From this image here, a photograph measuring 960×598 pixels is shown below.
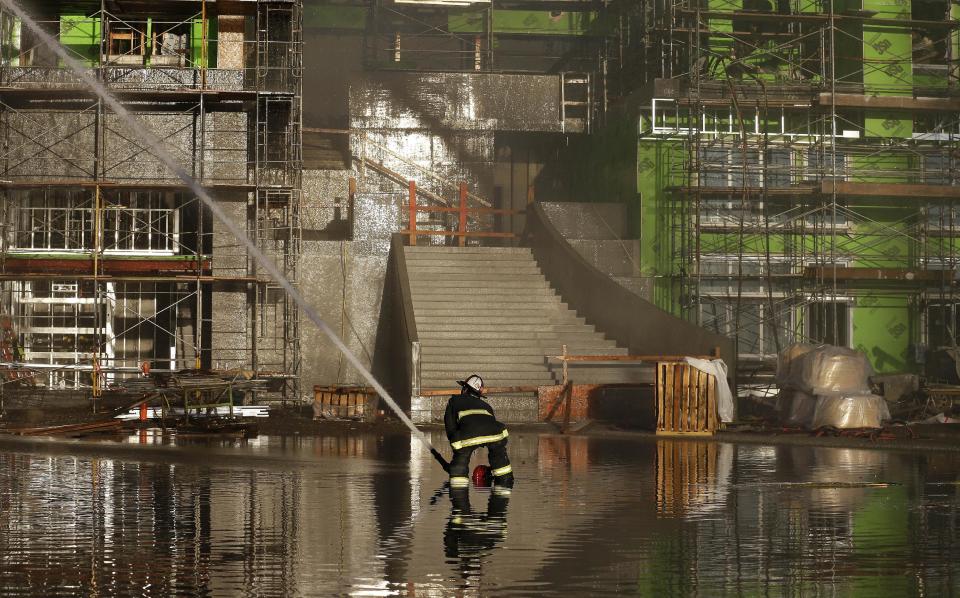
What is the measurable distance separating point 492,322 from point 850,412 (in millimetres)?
8741

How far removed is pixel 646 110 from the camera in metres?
34.8

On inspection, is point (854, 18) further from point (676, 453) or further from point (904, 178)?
point (676, 453)

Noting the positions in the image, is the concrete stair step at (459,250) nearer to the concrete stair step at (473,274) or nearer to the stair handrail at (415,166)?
the concrete stair step at (473,274)

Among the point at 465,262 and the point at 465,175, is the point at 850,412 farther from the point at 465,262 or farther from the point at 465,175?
the point at 465,175

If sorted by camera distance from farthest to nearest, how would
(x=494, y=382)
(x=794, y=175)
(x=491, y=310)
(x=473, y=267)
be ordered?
(x=794, y=175) → (x=473, y=267) → (x=491, y=310) → (x=494, y=382)

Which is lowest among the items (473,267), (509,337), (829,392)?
(829,392)

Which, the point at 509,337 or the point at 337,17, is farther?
the point at 337,17

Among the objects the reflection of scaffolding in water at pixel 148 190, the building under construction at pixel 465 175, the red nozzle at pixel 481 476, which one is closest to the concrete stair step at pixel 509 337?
the building under construction at pixel 465 175

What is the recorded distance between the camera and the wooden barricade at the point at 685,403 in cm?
2500

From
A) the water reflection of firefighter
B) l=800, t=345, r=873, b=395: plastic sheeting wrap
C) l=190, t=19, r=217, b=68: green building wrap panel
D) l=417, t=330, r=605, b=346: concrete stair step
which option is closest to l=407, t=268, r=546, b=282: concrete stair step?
l=417, t=330, r=605, b=346: concrete stair step

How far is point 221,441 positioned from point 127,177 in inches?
343

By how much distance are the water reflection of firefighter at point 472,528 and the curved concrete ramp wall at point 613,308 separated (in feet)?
41.5

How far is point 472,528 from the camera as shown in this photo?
12250 mm

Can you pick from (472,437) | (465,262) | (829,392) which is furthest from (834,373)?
(472,437)
